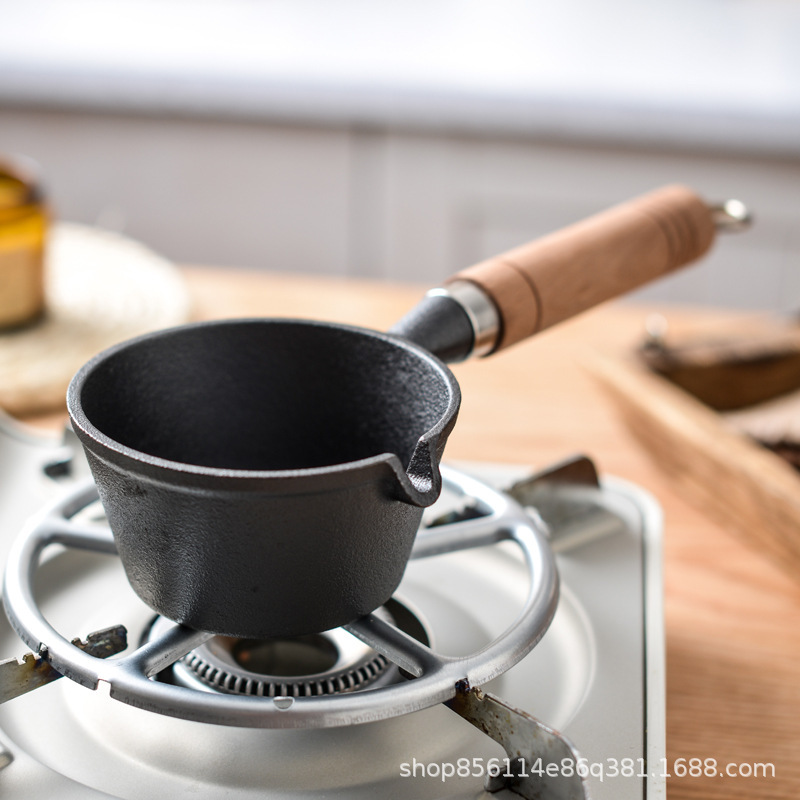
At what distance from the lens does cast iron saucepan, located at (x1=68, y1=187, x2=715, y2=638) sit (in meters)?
0.29

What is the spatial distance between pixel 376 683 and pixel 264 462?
0.39 feet

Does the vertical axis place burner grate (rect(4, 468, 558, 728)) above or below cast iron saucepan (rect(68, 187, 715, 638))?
below

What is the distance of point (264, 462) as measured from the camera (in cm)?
44

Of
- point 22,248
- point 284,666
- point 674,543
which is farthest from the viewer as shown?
point 22,248

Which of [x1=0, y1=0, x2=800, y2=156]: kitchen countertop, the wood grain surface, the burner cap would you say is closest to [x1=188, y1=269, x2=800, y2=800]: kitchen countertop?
the wood grain surface

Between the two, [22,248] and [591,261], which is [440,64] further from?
[591,261]

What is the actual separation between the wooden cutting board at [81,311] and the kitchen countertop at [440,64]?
2.96 ft

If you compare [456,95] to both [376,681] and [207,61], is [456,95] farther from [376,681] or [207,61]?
[376,681]

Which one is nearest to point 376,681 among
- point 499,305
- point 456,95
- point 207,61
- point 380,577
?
point 380,577

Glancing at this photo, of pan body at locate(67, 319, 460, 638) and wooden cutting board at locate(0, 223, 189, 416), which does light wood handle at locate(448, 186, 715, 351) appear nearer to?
pan body at locate(67, 319, 460, 638)

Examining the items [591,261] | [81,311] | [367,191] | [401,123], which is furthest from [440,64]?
[591,261]

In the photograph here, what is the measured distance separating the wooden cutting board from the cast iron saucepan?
330 mm

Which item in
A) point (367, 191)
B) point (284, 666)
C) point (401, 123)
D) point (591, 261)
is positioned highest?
point (591, 261)

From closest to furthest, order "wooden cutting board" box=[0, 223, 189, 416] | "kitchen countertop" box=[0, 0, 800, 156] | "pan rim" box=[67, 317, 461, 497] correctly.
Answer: "pan rim" box=[67, 317, 461, 497] < "wooden cutting board" box=[0, 223, 189, 416] < "kitchen countertop" box=[0, 0, 800, 156]
